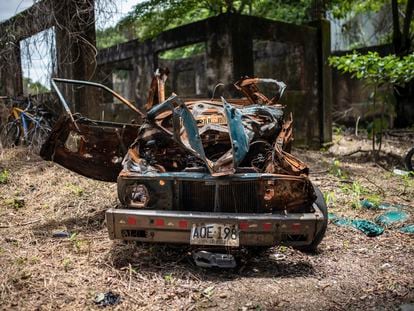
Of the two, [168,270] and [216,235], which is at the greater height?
[216,235]

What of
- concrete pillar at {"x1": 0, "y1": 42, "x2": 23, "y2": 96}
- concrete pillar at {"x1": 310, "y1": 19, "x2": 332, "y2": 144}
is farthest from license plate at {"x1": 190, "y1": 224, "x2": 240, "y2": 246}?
concrete pillar at {"x1": 310, "y1": 19, "x2": 332, "y2": 144}

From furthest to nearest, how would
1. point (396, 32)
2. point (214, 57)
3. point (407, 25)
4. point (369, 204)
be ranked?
point (396, 32) → point (407, 25) → point (214, 57) → point (369, 204)

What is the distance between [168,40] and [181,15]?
794 mm

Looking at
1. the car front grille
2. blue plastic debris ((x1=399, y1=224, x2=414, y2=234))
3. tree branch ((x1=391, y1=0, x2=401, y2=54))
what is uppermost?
tree branch ((x1=391, y1=0, x2=401, y2=54))

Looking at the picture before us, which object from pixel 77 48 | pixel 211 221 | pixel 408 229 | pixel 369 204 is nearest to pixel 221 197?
pixel 211 221

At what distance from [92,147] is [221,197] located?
6.80ft

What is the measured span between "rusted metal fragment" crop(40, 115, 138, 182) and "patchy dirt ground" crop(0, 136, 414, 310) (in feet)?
2.17

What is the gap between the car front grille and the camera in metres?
3.77

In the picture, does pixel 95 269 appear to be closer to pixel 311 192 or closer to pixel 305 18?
pixel 311 192

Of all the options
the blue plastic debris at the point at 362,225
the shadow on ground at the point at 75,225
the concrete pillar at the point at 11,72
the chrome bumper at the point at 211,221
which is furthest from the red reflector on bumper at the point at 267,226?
the concrete pillar at the point at 11,72

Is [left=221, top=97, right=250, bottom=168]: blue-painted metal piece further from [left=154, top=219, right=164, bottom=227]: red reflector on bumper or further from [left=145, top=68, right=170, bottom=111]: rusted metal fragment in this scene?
[left=145, top=68, right=170, bottom=111]: rusted metal fragment

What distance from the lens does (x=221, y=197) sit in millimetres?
3795

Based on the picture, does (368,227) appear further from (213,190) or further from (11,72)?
(11,72)

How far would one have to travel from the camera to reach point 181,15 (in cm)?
1065
